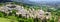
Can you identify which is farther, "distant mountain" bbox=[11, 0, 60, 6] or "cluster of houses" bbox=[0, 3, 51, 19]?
"distant mountain" bbox=[11, 0, 60, 6]

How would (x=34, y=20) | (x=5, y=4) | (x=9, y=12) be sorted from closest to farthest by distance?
1. (x=34, y=20)
2. (x=9, y=12)
3. (x=5, y=4)

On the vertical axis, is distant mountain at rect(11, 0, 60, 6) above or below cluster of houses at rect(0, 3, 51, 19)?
above

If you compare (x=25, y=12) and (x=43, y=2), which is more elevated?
(x=43, y=2)

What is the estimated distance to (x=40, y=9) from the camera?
10.4ft

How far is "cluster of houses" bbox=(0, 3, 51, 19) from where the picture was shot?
2.93 meters

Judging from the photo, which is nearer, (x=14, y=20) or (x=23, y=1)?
(x=14, y=20)

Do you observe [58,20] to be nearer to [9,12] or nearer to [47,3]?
[47,3]

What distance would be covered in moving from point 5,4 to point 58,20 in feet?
4.80

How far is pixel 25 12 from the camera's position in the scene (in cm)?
307

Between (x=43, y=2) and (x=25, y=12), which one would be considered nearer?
(x=25, y=12)

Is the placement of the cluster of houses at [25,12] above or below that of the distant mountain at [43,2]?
below

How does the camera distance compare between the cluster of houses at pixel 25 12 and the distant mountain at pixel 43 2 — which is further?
the distant mountain at pixel 43 2

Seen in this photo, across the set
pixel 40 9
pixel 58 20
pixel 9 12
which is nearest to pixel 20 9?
pixel 9 12

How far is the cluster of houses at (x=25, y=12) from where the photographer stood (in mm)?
2928
